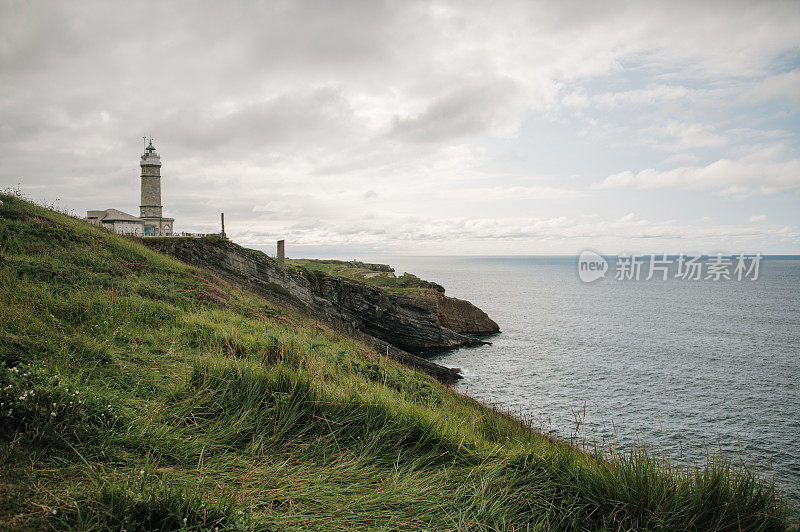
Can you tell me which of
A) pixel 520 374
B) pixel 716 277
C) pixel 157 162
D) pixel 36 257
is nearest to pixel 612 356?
pixel 520 374

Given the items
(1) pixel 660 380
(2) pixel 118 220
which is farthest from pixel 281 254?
(1) pixel 660 380

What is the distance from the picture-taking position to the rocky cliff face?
31188mm

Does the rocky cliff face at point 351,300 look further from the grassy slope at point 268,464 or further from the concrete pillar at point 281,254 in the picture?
the grassy slope at point 268,464

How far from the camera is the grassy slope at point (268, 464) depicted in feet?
9.76

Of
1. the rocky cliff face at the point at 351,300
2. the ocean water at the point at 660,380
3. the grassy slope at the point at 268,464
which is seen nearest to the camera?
the grassy slope at the point at 268,464

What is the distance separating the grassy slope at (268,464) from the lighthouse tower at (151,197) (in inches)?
1536

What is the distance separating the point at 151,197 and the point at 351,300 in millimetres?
23037

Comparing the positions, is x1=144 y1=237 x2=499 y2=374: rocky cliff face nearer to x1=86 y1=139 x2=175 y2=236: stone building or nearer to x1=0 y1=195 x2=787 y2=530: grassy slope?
x1=86 y1=139 x2=175 y2=236: stone building

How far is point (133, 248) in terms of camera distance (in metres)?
19.3

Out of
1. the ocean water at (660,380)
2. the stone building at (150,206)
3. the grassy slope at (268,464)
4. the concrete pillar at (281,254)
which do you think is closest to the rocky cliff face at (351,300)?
the concrete pillar at (281,254)

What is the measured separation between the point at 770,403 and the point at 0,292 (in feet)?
124

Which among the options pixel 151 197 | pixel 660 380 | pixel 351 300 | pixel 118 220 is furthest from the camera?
pixel 351 300

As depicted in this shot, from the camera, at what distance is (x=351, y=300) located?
46.1 metres

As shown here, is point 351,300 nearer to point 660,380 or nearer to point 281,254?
point 281,254
